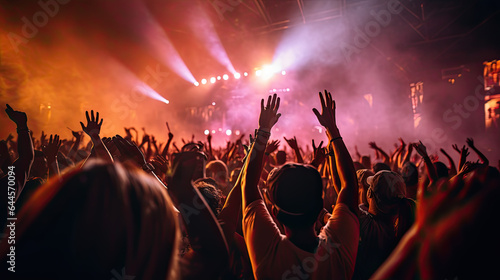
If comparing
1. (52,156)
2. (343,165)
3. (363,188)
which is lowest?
(363,188)

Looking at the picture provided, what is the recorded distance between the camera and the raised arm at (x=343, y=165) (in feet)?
5.17

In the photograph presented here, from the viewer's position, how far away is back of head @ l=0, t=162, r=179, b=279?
68cm

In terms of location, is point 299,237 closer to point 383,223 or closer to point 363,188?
point 383,223

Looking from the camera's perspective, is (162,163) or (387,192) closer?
(387,192)

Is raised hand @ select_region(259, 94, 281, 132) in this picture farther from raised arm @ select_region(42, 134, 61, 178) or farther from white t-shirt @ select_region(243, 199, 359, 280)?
raised arm @ select_region(42, 134, 61, 178)

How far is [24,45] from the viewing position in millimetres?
6734

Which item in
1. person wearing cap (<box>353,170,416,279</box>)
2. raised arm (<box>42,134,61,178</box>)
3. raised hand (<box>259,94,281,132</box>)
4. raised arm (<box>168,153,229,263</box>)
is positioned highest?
raised hand (<box>259,94,281,132</box>)

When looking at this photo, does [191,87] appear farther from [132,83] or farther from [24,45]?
[24,45]

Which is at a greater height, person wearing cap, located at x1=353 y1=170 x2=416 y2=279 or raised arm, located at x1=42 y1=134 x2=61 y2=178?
raised arm, located at x1=42 y1=134 x2=61 y2=178

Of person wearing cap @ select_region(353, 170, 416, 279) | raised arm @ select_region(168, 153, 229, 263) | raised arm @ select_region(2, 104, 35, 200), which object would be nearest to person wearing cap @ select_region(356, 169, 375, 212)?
person wearing cap @ select_region(353, 170, 416, 279)

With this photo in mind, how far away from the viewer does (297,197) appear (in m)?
1.31

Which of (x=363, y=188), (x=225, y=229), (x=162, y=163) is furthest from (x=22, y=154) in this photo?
(x=363, y=188)

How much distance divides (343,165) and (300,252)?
2.49 ft

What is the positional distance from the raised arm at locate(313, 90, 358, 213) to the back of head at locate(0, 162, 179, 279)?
1.21 meters
